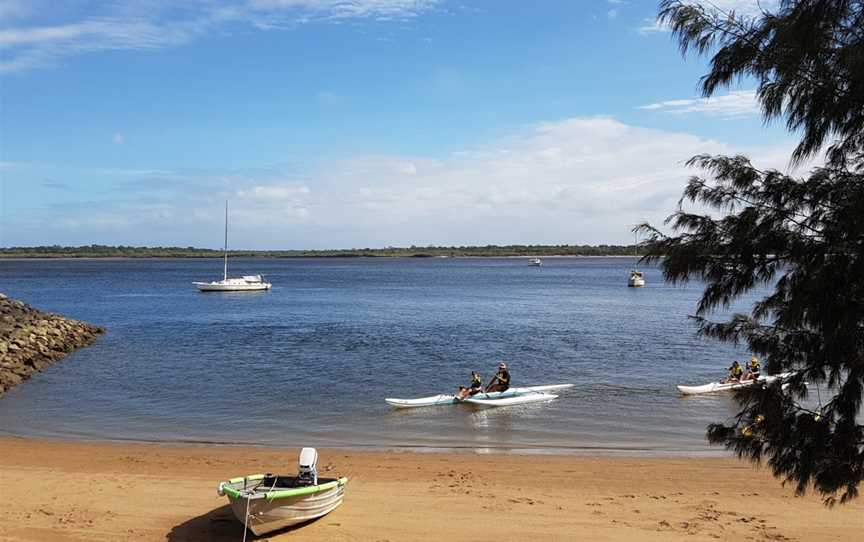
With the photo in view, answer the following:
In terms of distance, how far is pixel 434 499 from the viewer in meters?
13.3

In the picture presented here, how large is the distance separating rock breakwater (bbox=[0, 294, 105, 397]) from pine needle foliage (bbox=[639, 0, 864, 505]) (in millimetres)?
24951

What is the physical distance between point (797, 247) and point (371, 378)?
23082mm

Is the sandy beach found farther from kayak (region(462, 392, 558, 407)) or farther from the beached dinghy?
kayak (region(462, 392, 558, 407))

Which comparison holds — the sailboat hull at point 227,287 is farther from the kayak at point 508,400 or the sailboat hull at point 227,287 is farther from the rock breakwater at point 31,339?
the kayak at point 508,400

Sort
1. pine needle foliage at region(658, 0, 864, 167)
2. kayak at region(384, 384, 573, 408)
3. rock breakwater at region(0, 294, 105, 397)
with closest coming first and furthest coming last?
pine needle foliage at region(658, 0, 864, 167), kayak at region(384, 384, 573, 408), rock breakwater at region(0, 294, 105, 397)

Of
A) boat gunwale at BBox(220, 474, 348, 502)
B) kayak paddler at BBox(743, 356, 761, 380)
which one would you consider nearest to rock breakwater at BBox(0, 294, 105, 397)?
boat gunwale at BBox(220, 474, 348, 502)


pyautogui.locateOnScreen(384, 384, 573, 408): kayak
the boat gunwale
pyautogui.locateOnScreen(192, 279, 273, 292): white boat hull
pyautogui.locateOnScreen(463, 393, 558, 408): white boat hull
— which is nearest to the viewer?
the boat gunwale

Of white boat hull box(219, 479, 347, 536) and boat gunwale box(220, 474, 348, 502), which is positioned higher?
boat gunwale box(220, 474, 348, 502)

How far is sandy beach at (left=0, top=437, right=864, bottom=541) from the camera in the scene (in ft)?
38.1

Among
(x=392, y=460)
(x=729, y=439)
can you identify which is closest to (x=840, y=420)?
(x=729, y=439)

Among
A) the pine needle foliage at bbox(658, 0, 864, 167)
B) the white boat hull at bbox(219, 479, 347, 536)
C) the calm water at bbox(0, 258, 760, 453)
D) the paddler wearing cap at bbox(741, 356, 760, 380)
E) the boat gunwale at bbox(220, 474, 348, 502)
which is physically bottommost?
the calm water at bbox(0, 258, 760, 453)

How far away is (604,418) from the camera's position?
21141 mm

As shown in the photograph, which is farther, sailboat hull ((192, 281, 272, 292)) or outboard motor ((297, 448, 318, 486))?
sailboat hull ((192, 281, 272, 292))

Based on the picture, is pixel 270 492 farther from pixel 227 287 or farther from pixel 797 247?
pixel 227 287
